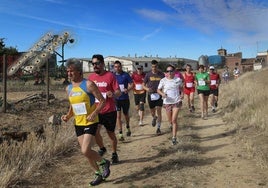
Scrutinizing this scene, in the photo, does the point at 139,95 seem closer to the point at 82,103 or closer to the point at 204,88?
the point at 204,88

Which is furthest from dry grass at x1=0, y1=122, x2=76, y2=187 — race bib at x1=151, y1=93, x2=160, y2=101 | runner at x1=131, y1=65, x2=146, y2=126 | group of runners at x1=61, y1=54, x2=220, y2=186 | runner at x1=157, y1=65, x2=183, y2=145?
runner at x1=131, y1=65, x2=146, y2=126

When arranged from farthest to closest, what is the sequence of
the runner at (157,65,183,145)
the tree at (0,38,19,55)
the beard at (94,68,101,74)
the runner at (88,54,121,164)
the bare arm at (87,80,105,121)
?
the tree at (0,38,19,55) < the runner at (157,65,183,145) < the beard at (94,68,101,74) < the runner at (88,54,121,164) < the bare arm at (87,80,105,121)

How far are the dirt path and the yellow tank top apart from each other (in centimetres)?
111

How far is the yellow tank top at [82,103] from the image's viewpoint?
6.17 m

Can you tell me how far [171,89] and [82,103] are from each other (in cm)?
391

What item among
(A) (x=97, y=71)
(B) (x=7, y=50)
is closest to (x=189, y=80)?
(A) (x=97, y=71)

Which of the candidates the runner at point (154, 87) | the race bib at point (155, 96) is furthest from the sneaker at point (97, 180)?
the race bib at point (155, 96)

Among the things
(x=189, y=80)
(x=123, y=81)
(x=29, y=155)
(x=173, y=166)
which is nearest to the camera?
(x=173, y=166)

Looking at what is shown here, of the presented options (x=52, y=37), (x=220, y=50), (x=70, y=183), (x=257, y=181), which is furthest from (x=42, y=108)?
(x=220, y=50)

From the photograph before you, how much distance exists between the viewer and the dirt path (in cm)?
645

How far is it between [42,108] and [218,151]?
826 cm

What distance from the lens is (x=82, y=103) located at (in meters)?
6.16

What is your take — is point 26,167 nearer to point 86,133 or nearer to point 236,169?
point 86,133

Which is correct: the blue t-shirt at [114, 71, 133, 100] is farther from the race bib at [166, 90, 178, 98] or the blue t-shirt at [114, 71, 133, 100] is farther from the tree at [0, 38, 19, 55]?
the tree at [0, 38, 19, 55]
